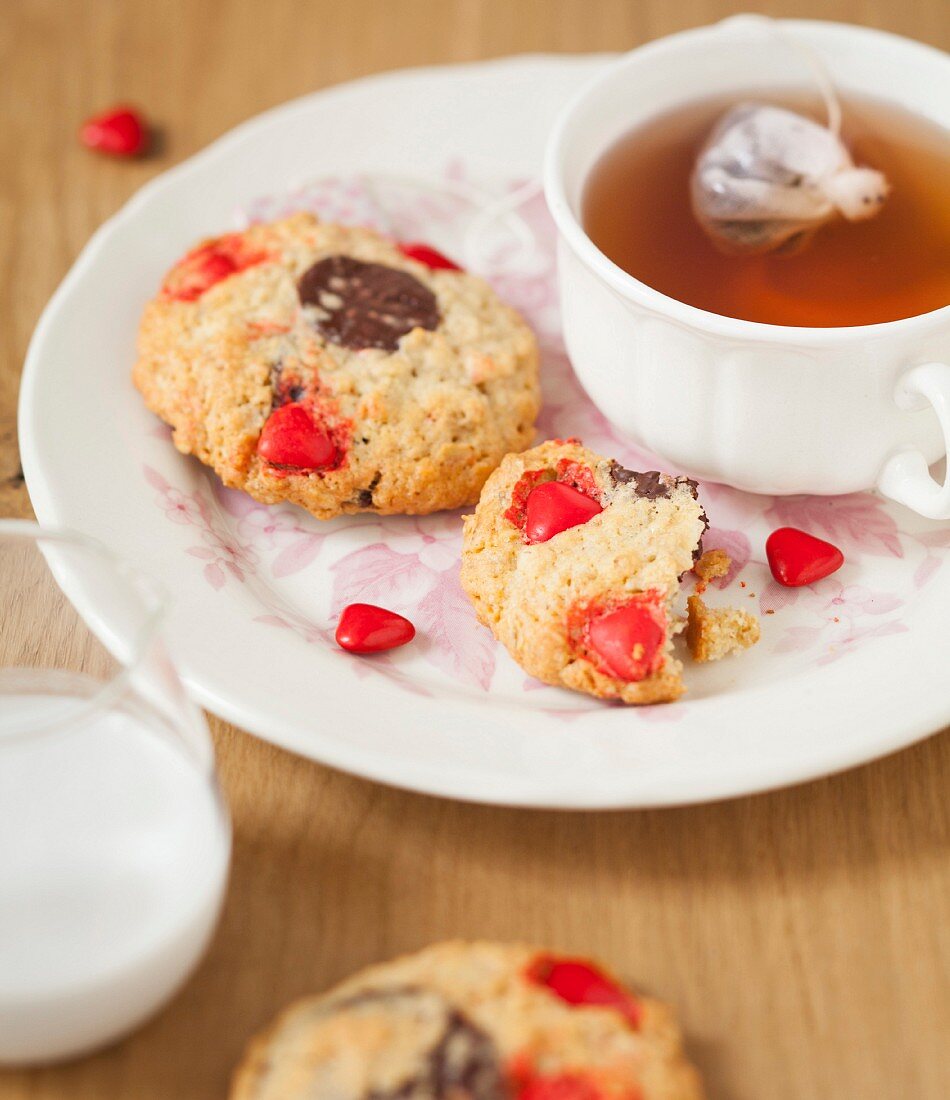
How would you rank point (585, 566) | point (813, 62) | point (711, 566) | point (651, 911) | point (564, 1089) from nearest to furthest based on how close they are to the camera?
point (564, 1089) → point (651, 911) → point (585, 566) → point (711, 566) → point (813, 62)

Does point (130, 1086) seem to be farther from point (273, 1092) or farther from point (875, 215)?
point (875, 215)

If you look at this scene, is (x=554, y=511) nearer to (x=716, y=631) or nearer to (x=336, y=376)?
(x=716, y=631)

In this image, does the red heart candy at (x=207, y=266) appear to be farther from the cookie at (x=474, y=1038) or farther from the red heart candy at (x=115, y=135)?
the cookie at (x=474, y=1038)

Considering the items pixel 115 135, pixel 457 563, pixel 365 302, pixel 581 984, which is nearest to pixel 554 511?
pixel 457 563

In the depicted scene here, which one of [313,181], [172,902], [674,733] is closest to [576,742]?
[674,733]

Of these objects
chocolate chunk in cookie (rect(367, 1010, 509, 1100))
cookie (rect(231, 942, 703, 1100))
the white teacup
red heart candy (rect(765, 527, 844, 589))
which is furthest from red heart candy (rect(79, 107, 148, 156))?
chocolate chunk in cookie (rect(367, 1010, 509, 1100))

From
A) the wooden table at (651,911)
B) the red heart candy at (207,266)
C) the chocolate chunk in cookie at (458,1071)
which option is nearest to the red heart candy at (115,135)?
the red heart candy at (207,266)
